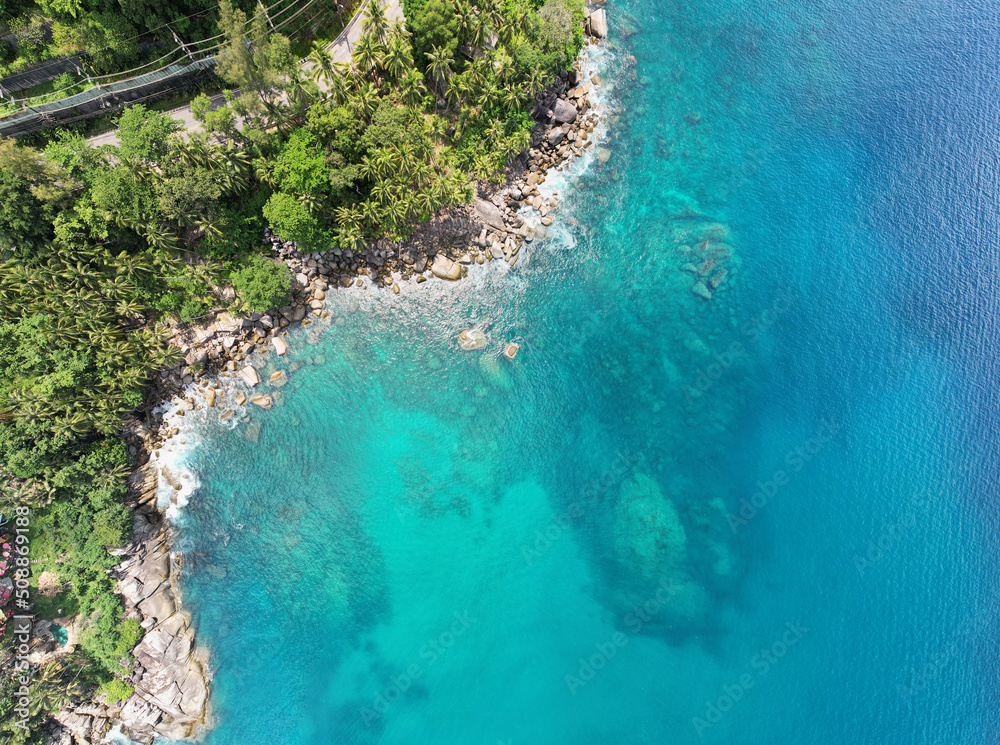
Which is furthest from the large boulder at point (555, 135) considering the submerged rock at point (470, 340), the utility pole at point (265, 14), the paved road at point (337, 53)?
the utility pole at point (265, 14)

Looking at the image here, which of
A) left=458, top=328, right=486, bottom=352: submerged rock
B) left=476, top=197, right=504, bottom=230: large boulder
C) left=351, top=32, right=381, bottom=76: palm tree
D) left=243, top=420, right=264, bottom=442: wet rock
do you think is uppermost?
left=351, top=32, right=381, bottom=76: palm tree

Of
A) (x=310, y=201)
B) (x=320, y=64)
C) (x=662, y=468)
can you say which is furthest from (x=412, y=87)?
(x=662, y=468)

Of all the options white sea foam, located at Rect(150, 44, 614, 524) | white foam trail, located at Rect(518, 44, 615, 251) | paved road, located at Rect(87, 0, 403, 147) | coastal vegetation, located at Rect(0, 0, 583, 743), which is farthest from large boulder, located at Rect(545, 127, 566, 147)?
paved road, located at Rect(87, 0, 403, 147)

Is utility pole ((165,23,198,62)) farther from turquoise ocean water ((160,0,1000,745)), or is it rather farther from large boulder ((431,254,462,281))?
large boulder ((431,254,462,281))

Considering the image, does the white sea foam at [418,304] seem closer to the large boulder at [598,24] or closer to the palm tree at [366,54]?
the large boulder at [598,24]

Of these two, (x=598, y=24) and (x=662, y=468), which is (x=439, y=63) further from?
(x=662, y=468)

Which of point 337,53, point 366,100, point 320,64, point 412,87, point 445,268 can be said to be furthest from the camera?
point 445,268
